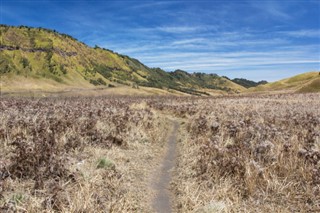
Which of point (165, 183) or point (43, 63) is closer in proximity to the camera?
point (165, 183)

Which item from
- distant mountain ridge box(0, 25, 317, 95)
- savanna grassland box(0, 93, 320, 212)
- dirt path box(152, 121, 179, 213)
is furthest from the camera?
distant mountain ridge box(0, 25, 317, 95)

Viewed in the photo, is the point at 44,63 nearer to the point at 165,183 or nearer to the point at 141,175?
the point at 141,175

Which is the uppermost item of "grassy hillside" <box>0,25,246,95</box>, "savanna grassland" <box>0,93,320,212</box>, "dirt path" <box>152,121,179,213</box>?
"grassy hillside" <box>0,25,246,95</box>

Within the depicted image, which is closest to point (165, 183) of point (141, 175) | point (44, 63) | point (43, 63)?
point (141, 175)

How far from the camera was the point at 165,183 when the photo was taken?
28.8 ft

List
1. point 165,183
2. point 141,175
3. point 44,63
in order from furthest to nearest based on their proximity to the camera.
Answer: point 44,63
point 141,175
point 165,183

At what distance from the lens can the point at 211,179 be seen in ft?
26.7

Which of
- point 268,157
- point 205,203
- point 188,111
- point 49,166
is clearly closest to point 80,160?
point 49,166

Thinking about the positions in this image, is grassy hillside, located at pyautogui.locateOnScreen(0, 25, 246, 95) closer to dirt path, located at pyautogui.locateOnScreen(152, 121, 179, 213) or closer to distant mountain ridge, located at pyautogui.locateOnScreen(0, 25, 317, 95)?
distant mountain ridge, located at pyautogui.locateOnScreen(0, 25, 317, 95)

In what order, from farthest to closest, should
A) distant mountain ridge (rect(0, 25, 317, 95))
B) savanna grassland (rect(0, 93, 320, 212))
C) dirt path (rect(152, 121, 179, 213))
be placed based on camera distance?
distant mountain ridge (rect(0, 25, 317, 95)) → dirt path (rect(152, 121, 179, 213)) → savanna grassland (rect(0, 93, 320, 212))

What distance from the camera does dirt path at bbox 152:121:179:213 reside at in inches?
283

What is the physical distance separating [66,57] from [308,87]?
123m

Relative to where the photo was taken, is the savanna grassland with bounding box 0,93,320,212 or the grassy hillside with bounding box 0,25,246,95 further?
the grassy hillside with bounding box 0,25,246,95

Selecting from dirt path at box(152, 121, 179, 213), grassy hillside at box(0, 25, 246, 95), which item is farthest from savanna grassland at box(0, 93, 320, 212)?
grassy hillside at box(0, 25, 246, 95)
